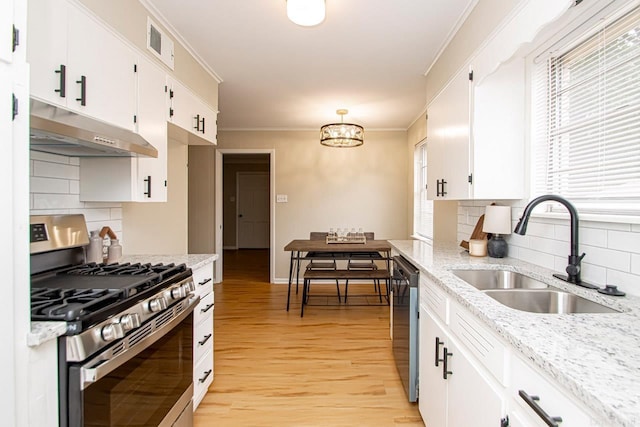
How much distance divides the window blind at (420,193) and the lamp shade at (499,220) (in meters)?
2.40

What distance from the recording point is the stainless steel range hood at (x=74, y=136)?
1.13 meters

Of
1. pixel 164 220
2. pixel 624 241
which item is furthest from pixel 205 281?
pixel 624 241

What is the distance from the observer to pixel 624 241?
1.24 metres

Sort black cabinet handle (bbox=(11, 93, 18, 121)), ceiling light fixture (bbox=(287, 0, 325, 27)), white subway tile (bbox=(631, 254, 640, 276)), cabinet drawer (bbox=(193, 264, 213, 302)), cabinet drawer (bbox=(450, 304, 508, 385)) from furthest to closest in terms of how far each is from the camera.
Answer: cabinet drawer (bbox=(193, 264, 213, 302)), ceiling light fixture (bbox=(287, 0, 325, 27)), white subway tile (bbox=(631, 254, 640, 276)), cabinet drawer (bbox=(450, 304, 508, 385)), black cabinet handle (bbox=(11, 93, 18, 121))

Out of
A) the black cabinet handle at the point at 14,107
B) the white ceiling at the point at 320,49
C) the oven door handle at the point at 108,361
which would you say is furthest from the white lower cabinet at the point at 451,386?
the white ceiling at the point at 320,49

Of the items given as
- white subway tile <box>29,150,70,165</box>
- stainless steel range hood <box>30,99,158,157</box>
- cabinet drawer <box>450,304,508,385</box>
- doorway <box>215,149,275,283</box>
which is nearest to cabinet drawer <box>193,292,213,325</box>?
stainless steel range hood <box>30,99,158,157</box>

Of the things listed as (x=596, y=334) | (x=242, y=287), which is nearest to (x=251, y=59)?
(x=596, y=334)

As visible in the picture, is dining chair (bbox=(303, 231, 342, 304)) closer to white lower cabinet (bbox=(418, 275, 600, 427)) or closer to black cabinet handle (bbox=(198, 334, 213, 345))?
black cabinet handle (bbox=(198, 334, 213, 345))

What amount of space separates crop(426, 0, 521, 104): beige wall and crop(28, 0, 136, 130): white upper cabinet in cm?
204

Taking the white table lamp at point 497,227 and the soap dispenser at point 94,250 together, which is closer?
the soap dispenser at point 94,250

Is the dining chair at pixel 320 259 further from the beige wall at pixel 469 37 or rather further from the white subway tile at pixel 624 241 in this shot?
the white subway tile at pixel 624 241

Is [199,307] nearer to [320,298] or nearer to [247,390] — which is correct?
[247,390]

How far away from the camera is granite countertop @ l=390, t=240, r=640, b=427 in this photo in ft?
1.94

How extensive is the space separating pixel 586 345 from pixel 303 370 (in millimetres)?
2041
